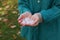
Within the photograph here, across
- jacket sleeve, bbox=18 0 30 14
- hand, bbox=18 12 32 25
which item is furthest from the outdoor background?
hand, bbox=18 12 32 25

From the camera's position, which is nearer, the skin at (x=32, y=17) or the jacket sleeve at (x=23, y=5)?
the skin at (x=32, y=17)

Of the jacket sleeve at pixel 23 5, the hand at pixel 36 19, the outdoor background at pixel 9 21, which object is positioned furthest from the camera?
the outdoor background at pixel 9 21

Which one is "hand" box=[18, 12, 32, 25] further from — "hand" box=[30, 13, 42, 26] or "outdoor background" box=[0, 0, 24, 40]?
"outdoor background" box=[0, 0, 24, 40]

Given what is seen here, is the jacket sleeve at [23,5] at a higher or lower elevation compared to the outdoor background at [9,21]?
higher

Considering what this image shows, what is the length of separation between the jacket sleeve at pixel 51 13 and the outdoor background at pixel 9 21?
5.41 ft

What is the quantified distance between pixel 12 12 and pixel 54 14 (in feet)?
7.93

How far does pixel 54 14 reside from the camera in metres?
1.51

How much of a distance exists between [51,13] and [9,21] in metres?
2.20

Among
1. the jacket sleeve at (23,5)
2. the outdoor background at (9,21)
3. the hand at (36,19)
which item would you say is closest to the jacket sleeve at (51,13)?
the hand at (36,19)

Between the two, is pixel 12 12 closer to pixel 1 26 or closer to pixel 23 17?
pixel 1 26

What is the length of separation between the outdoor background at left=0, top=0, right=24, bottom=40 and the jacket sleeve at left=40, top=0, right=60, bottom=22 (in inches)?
64.9

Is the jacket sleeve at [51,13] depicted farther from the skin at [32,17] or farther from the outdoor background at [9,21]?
the outdoor background at [9,21]

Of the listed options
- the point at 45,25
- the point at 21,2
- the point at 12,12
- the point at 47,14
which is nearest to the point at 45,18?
the point at 47,14

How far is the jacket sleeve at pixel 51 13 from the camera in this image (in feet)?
4.92
